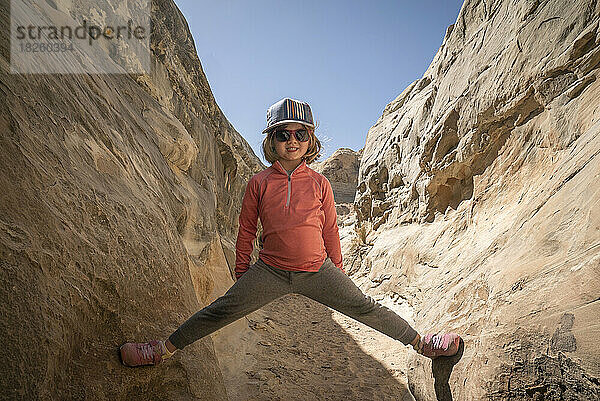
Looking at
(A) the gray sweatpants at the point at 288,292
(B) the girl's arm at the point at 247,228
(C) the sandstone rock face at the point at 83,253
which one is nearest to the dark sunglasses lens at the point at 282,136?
(B) the girl's arm at the point at 247,228

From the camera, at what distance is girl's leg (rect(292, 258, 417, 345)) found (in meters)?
2.06

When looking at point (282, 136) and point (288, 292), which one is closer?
point (288, 292)

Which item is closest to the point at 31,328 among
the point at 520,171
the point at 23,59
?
the point at 23,59

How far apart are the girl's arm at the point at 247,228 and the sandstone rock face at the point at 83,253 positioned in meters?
0.53

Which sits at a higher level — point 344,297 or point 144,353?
point 344,297

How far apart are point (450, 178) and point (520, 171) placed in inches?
77.3

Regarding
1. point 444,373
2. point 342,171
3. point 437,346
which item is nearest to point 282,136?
point 437,346

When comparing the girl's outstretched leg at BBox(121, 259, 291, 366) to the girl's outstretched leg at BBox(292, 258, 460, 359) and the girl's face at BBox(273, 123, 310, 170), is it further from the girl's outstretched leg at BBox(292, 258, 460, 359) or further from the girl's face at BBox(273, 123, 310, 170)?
the girl's face at BBox(273, 123, 310, 170)

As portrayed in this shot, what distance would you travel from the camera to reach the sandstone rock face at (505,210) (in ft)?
5.63

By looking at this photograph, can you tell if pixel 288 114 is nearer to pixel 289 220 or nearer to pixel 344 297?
pixel 289 220

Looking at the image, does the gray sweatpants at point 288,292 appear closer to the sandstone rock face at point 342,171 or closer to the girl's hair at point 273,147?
the girl's hair at point 273,147

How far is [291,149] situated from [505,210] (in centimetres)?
320

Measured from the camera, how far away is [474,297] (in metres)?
2.57

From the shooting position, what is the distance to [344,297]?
2.06m
